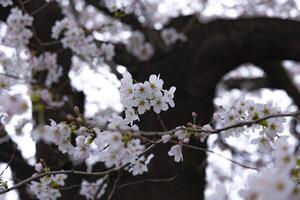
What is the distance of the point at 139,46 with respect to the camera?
4008 millimetres

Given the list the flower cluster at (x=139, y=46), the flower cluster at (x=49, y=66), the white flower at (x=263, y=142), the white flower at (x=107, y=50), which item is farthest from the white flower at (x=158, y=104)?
the flower cluster at (x=139, y=46)

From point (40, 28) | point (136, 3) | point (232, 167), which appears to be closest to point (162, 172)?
point (40, 28)

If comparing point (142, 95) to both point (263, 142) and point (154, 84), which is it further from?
point (263, 142)

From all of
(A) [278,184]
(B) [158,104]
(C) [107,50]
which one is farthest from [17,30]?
(A) [278,184]

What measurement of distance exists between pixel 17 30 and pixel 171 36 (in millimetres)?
1275

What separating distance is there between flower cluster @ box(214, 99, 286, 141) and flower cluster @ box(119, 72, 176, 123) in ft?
0.80

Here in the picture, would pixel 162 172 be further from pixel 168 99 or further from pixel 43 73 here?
pixel 168 99

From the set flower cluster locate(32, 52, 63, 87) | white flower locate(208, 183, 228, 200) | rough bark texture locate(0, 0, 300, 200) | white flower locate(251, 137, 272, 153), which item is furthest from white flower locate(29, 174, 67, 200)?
flower cluster locate(32, 52, 63, 87)

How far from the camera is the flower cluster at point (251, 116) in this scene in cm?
158

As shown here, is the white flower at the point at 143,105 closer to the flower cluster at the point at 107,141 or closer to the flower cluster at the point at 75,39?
the flower cluster at the point at 107,141

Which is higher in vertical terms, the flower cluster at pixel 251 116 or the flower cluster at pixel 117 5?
the flower cluster at pixel 117 5

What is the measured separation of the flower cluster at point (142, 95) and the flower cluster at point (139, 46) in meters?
2.37

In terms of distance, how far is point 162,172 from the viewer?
273cm

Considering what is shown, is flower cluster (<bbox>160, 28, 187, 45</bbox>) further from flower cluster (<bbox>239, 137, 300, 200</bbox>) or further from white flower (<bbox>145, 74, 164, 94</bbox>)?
flower cluster (<bbox>239, 137, 300, 200</bbox>)
